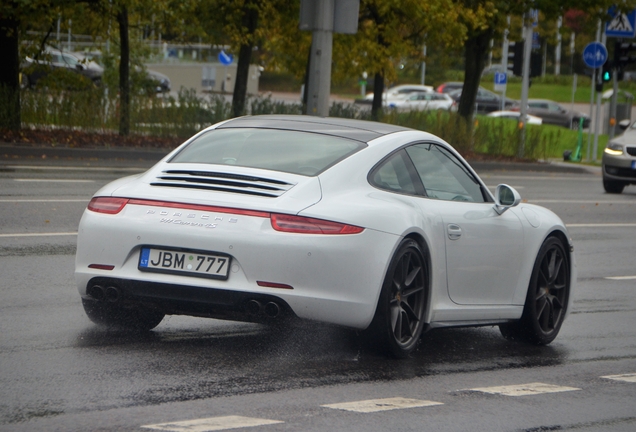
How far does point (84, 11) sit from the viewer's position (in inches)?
984

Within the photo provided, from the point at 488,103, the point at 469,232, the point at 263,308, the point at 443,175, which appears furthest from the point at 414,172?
the point at 488,103

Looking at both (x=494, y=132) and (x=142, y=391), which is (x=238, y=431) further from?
(x=494, y=132)

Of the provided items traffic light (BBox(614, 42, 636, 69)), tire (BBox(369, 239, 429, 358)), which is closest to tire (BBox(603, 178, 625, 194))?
traffic light (BBox(614, 42, 636, 69))

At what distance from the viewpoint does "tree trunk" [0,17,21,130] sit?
2453cm

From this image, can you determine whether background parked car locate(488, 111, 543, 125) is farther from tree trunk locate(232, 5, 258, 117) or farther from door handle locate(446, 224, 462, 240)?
door handle locate(446, 224, 462, 240)

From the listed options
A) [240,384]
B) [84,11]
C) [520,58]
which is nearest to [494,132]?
[520,58]

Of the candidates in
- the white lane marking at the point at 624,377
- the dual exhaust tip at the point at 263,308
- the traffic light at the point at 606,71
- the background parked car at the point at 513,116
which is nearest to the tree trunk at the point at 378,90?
the traffic light at the point at 606,71

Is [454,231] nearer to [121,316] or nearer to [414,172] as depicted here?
[414,172]

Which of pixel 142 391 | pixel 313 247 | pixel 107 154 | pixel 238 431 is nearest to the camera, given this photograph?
pixel 238 431

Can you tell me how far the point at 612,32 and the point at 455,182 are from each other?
25812mm

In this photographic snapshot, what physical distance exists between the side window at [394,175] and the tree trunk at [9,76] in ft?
61.4

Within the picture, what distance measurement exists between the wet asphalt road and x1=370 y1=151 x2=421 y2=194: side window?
3.15ft

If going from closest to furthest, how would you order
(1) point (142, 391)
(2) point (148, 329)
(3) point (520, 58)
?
1. (1) point (142, 391)
2. (2) point (148, 329)
3. (3) point (520, 58)

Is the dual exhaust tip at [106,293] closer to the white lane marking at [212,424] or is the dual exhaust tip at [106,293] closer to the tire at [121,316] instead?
the tire at [121,316]
